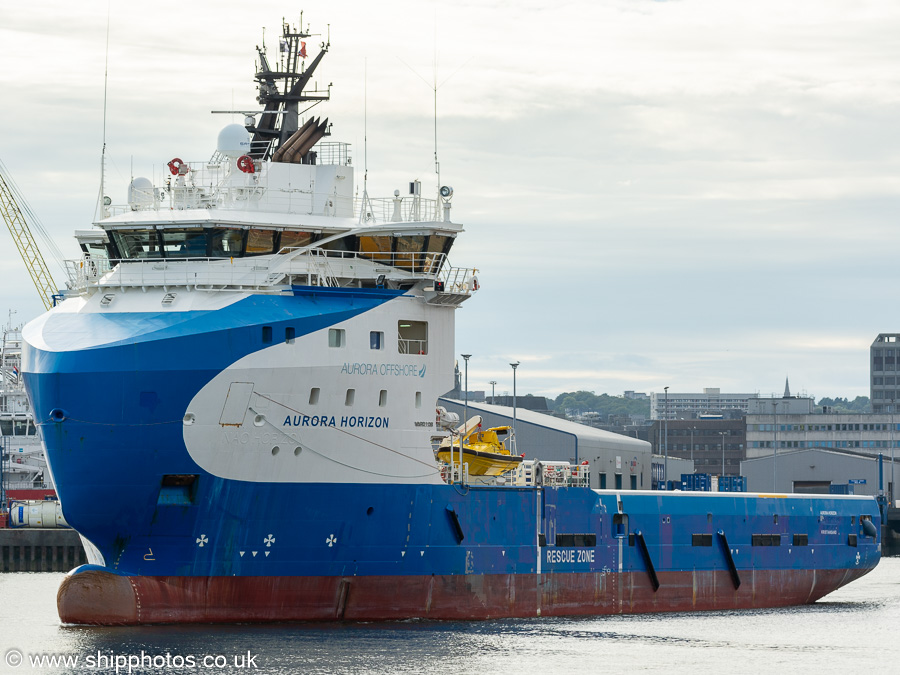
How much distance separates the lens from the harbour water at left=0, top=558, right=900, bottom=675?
108 ft

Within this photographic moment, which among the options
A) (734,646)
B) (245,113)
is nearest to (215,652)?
(734,646)

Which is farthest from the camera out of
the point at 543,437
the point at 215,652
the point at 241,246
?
the point at 543,437

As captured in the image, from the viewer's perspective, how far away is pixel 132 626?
3650cm

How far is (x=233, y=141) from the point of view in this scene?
1671 inches

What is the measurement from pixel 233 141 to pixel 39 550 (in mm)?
37309

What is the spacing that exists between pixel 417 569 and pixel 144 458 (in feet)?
27.6

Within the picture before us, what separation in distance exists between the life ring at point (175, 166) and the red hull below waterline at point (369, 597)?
38.1 ft

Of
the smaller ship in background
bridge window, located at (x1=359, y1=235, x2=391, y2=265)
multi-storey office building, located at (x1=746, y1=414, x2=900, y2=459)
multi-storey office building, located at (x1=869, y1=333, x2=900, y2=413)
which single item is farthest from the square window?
multi-storey office building, located at (x1=869, y1=333, x2=900, y2=413)

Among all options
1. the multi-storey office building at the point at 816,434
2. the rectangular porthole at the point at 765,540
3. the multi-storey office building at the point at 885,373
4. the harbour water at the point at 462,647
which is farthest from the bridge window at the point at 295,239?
the multi-storey office building at the point at 885,373

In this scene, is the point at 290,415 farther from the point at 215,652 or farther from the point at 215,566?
the point at 215,652

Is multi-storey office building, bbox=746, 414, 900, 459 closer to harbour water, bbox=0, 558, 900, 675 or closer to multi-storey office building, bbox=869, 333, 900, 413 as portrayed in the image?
multi-storey office building, bbox=869, 333, 900, 413

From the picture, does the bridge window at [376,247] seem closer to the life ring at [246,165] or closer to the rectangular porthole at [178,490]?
the life ring at [246,165]

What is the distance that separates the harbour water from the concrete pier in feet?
90.9

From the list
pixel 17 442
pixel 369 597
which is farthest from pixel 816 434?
pixel 369 597
